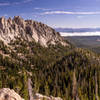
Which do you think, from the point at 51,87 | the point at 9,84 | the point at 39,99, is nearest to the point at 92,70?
the point at 51,87

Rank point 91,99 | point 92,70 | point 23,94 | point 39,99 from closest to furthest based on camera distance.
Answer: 1. point 39,99
2. point 23,94
3. point 91,99
4. point 92,70

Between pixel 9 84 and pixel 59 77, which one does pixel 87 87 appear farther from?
pixel 9 84

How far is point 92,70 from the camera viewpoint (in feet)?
599

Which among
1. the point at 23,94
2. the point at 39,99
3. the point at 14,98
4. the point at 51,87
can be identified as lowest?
the point at 51,87

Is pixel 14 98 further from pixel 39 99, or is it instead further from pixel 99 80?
pixel 99 80

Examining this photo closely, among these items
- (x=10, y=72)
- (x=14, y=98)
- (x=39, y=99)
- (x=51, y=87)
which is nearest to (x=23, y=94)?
(x=39, y=99)

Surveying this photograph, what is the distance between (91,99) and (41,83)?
5730 centimetres

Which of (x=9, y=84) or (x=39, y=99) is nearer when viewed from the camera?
(x=39, y=99)

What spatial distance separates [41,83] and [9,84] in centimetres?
3500

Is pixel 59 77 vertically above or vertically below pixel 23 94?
below

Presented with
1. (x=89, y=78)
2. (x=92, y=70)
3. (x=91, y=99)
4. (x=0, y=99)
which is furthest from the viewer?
(x=92, y=70)

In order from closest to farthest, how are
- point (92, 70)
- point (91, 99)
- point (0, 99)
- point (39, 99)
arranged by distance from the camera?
point (0, 99) < point (39, 99) < point (91, 99) < point (92, 70)

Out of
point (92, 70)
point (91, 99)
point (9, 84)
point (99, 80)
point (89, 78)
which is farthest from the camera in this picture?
point (92, 70)

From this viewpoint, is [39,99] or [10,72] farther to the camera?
[10,72]
